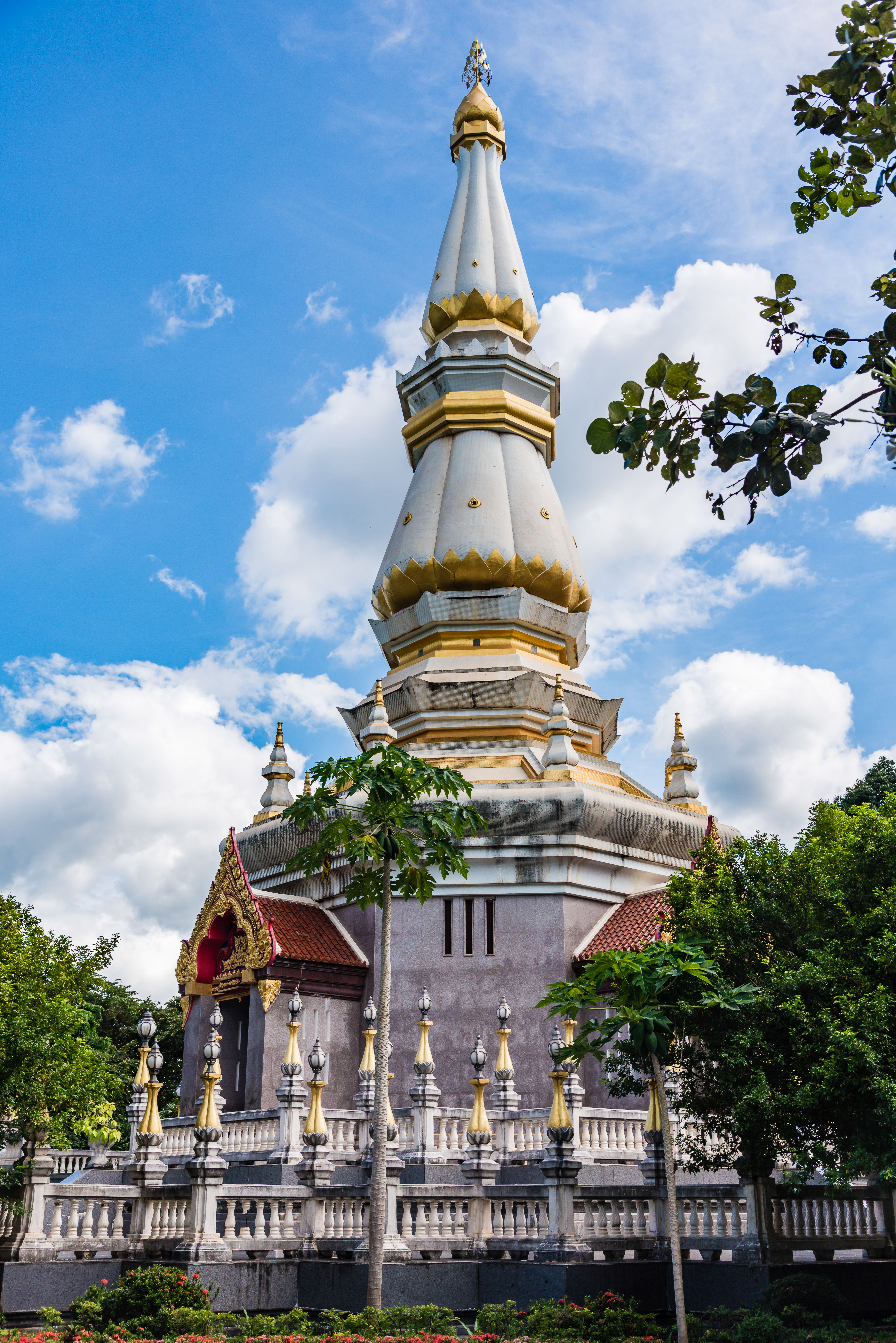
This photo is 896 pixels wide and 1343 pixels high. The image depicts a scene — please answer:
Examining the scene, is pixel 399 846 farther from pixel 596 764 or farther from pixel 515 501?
pixel 515 501

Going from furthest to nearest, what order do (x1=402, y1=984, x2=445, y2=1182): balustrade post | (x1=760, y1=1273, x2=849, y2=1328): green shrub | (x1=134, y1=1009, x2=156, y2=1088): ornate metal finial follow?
(x1=134, y1=1009, x2=156, y2=1088): ornate metal finial → (x1=402, y1=984, x2=445, y2=1182): balustrade post → (x1=760, y1=1273, x2=849, y2=1328): green shrub

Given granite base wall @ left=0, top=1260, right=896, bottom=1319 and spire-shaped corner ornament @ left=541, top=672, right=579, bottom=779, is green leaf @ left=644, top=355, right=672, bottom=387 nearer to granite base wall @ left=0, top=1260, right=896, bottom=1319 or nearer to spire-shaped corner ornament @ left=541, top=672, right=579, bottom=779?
granite base wall @ left=0, top=1260, right=896, bottom=1319

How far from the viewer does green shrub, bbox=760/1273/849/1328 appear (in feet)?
45.2

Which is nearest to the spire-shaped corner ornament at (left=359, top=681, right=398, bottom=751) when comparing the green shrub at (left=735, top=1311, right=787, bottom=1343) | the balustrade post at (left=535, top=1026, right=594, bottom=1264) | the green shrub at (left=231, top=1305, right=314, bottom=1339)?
the balustrade post at (left=535, top=1026, right=594, bottom=1264)

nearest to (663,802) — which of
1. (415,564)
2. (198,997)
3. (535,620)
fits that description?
(535,620)

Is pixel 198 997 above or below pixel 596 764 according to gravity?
below

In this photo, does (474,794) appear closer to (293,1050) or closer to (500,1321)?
(293,1050)

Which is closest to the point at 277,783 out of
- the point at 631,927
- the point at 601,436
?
the point at 631,927

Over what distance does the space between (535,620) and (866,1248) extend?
1651 cm

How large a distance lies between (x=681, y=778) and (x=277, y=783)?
32.3 feet

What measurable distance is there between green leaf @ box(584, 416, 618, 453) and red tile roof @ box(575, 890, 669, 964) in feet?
51.6

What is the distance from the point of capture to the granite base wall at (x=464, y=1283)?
49.4 feet

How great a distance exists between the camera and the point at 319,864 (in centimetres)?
1758

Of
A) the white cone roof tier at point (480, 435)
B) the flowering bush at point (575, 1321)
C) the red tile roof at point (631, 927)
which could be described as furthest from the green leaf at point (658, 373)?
the white cone roof tier at point (480, 435)
